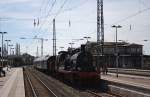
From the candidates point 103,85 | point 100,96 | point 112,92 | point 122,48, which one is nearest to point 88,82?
point 103,85

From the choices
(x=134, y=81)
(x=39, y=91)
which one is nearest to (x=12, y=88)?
(x=39, y=91)

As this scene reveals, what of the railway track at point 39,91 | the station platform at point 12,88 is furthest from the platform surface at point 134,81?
the station platform at point 12,88

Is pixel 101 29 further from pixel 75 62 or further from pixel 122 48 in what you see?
pixel 122 48

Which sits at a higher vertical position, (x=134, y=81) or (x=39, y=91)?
(x=134, y=81)

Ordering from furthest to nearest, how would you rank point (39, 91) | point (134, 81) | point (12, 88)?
point (12, 88) → point (134, 81) → point (39, 91)

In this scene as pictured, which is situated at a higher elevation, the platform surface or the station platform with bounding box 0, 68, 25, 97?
the platform surface

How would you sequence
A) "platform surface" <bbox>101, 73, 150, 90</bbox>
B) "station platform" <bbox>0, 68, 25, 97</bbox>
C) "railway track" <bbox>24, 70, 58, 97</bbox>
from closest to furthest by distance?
"platform surface" <bbox>101, 73, 150, 90</bbox>
"railway track" <bbox>24, 70, 58, 97</bbox>
"station platform" <bbox>0, 68, 25, 97</bbox>

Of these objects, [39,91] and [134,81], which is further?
[134,81]

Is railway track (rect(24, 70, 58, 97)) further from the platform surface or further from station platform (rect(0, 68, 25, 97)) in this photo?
the platform surface

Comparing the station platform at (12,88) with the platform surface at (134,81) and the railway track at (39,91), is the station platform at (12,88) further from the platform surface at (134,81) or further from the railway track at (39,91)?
the platform surface at (134,81)

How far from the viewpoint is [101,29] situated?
56.2 meters

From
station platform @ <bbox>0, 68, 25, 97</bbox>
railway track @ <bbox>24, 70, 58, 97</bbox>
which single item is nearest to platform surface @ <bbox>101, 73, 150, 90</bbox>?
railway track @ <bbox>24, 70, 58, 97</bbox>

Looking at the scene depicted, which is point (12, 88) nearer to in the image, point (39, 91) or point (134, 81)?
point (39, 91)

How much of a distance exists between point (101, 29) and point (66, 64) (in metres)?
18.3
